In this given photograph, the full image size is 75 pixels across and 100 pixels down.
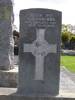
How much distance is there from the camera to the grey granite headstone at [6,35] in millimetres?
11789

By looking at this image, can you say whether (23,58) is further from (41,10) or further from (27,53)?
(41,10)

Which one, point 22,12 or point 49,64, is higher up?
point 22,12

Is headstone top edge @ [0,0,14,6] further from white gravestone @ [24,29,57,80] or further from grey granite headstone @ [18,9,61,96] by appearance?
white gravestone @ [24,29,57,80]

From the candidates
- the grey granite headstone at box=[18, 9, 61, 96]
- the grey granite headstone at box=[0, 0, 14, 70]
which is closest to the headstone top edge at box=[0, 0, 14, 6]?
the grey granite headstone at box=[0, 0, 14, 70]

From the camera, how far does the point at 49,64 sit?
7.53 metres

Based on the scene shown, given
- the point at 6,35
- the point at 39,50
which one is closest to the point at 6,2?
the point at 6,35

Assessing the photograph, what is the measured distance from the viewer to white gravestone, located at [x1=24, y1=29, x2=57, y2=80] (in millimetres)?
7516

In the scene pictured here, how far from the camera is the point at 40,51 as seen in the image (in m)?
7.55

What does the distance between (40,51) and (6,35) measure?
173 inches

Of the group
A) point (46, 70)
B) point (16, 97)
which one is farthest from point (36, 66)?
point (16, 97)

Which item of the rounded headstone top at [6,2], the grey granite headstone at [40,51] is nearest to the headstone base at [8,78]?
the rounded headstone top at [6,2]

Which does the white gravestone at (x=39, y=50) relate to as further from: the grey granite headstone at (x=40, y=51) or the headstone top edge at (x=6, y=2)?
the headstone top edge at (x=6, y=2)

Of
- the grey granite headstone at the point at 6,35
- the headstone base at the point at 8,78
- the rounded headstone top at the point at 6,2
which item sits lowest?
the headstone base at the point at 8,78

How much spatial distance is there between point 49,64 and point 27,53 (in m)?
0.47
